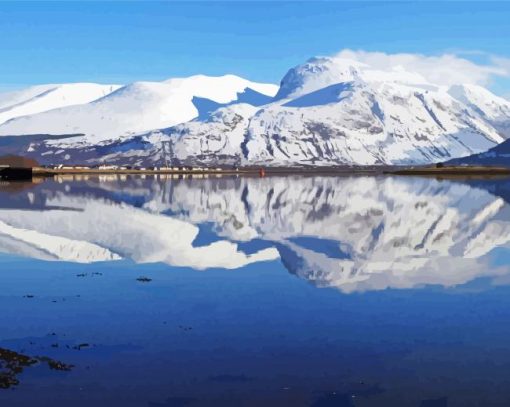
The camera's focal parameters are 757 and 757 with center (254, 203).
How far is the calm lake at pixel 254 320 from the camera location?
23.1 metres

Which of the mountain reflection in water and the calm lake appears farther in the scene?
the mountain reflection in water

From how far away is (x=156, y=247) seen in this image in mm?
64188

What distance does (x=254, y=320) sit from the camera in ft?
110

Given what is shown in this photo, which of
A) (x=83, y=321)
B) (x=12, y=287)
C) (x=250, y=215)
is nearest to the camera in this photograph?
(x=83, y=321)

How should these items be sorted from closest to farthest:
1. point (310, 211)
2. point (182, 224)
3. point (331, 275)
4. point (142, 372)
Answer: point (142, 372)
point (331, 275)
point (182, 224)
point (310, 211)

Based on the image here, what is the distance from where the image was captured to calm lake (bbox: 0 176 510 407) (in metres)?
23.1

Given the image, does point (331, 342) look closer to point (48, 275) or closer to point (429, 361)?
point (429, 361)

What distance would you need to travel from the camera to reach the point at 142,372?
81.3 feet

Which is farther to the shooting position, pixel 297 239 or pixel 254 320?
pixel 297 239

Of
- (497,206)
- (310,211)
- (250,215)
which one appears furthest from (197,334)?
(497,206)

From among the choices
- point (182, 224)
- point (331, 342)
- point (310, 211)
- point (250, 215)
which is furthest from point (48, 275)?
point (310, 211)

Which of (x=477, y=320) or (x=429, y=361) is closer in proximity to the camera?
(x=429, y=361)

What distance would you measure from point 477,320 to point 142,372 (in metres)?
16.0

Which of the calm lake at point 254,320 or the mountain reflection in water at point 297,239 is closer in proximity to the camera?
the calm lake at point 254,320
